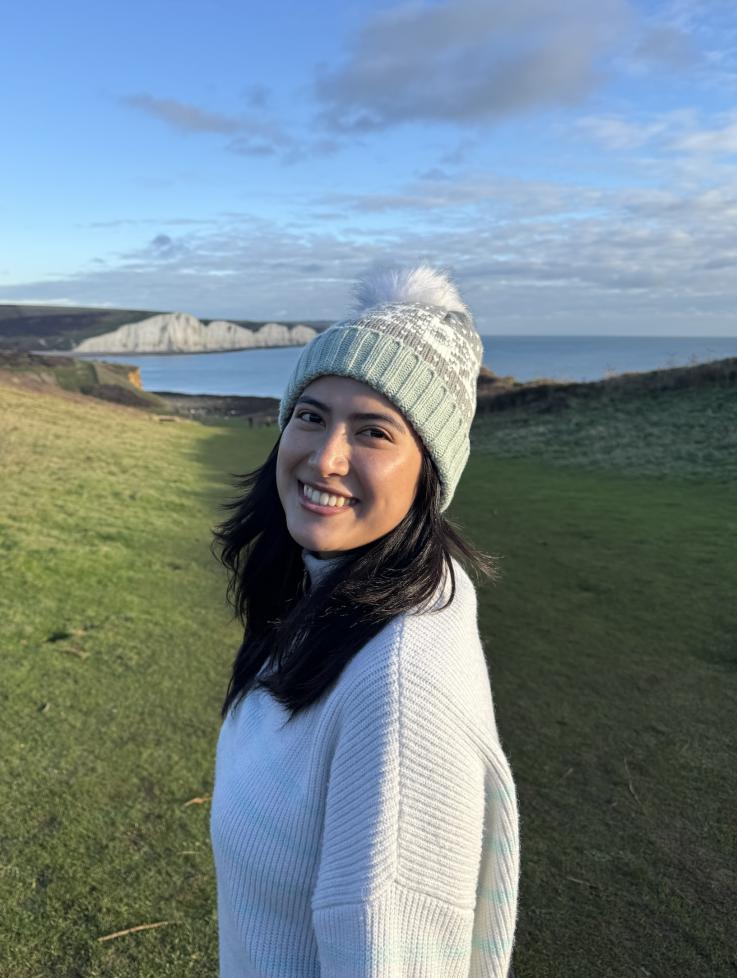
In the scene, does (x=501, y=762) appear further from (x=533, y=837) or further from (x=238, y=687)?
(x=533, y=837)

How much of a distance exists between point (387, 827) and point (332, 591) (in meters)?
0.45

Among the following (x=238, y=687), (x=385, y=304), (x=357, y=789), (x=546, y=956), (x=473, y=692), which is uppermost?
(x=385, y=304)

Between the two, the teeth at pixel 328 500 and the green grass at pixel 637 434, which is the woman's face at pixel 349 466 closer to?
the teeth at pixel 328 500

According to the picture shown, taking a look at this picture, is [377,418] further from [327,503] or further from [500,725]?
[500,725]

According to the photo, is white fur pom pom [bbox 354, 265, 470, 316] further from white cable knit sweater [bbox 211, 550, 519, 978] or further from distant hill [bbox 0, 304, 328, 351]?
distant hill [bbox 0, 304, 328, 351]

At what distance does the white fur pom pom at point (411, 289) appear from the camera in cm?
165

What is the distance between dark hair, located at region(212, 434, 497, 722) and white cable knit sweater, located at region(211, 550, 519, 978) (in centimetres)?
5

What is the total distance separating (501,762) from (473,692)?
4.3 inches

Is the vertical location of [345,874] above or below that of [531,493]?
above

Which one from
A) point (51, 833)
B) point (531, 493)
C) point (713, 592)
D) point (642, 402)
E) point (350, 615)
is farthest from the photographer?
point (642, 402)

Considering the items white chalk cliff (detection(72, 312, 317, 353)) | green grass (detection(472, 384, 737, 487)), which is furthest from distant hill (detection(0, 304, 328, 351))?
green grass (detection(472, 384, 737, 487))

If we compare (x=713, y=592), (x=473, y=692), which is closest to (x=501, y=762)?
(x=473, y=692)

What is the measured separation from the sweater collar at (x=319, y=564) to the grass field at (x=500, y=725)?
64.9 inches

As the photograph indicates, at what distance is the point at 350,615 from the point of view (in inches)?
53.1
